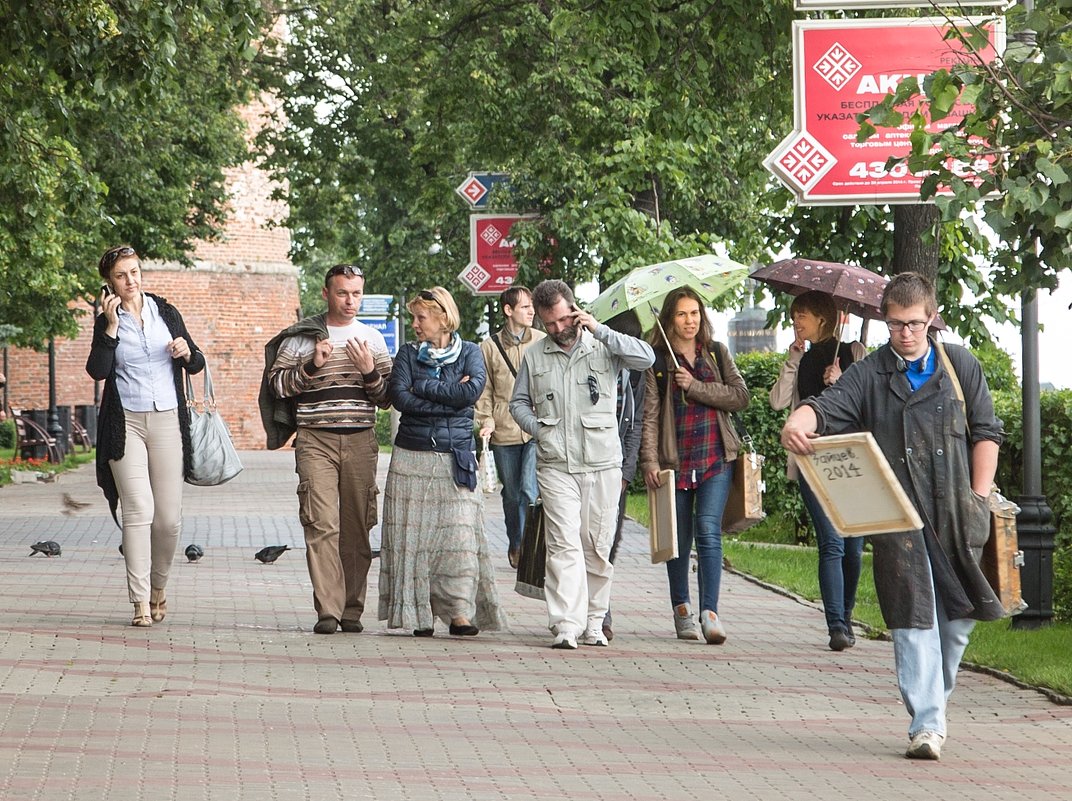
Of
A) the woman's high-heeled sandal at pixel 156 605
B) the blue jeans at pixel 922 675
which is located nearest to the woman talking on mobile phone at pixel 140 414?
the woman's high-heeled sandal at pixel 156 605

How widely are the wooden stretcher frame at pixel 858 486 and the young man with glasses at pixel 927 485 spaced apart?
102mm

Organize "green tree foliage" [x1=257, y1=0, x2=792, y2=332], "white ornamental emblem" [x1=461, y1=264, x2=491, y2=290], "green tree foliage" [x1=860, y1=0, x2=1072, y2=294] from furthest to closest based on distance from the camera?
"white ornamental emblem" [x1=461, y1=264, x2=491, y2=290], "green tree foliage" [x1=257, y1=0, x2=792, y2=332], "green tree foliage" [x1=860, y1=0, x2=1072, y2=294]

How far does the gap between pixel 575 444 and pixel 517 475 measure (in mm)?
3561

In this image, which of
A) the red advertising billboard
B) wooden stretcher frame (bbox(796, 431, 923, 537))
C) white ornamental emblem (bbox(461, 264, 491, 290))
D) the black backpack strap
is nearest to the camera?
wooden stretcher frame (bbox(796, 431, 923, 537))

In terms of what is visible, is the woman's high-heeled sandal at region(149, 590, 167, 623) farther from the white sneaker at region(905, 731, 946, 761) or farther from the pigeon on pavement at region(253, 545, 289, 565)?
the white sneaker at region(905, 731, 946, 761)

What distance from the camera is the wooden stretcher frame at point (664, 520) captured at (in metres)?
9.86

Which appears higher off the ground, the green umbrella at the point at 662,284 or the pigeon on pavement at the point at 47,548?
the green umbrella at the point at 662,284

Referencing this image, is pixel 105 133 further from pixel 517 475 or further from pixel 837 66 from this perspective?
pixel 837 66

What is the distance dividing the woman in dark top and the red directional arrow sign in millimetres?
13373

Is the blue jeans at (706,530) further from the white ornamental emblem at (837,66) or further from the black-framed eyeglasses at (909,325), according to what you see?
the black-framed eyeglasses at (909,325)

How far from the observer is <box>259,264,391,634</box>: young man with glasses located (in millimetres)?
10148

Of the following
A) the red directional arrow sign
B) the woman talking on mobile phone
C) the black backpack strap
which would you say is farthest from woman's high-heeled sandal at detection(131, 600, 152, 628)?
the red directional arrow sign

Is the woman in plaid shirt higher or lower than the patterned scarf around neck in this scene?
lower

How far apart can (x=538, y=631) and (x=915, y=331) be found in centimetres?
429
